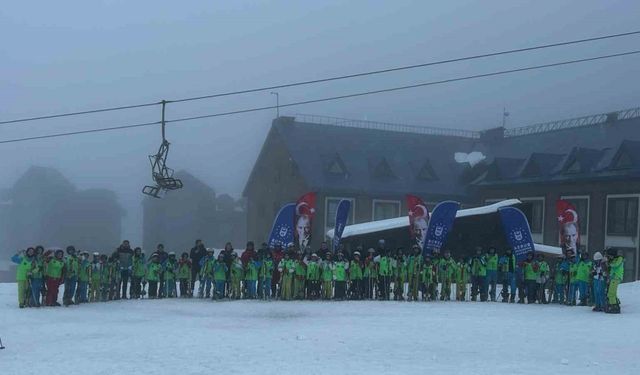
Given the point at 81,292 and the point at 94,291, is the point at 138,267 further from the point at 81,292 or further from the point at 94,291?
the point at 81,292

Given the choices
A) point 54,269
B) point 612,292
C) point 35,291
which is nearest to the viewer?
point 612,292

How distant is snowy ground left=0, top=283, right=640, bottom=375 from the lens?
11281 mm

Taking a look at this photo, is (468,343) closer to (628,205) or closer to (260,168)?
(628,205)

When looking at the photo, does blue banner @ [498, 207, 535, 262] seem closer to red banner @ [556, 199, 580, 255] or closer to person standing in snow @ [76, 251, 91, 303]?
red banner @ [556, 199, 580, 255]

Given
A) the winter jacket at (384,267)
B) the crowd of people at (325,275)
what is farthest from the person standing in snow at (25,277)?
the winter jacket at (384,267)

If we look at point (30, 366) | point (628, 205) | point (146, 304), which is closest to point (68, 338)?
point (30, 366)

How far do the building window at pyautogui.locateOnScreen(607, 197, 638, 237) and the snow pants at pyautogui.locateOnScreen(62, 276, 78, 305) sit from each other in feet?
96.7

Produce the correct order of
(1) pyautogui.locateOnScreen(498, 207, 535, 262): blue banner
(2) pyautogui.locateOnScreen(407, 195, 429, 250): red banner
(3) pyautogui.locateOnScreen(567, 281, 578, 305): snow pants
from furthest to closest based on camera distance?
(2) pyautogui.locateOnScreen(407, 195, 429, 250): red banner, (1) pyautogui.locateOnScreen(498, 207, 535, 262): blue banner, (3) pyautogui.locateOnScreen(567, 281, 578, 305): snow pants

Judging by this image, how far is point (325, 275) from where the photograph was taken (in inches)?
880

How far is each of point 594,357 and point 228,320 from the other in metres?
8.15

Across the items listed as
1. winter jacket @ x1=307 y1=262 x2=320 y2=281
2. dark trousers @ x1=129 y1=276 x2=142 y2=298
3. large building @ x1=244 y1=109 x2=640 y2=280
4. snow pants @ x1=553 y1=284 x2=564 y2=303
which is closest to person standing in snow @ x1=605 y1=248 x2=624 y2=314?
snow pants @ x1=553 y1=284 x2=564 y2=303

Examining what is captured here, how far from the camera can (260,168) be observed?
185 feet

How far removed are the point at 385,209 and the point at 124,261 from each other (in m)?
30.1

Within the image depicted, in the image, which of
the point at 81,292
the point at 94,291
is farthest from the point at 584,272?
the point at 81,292
